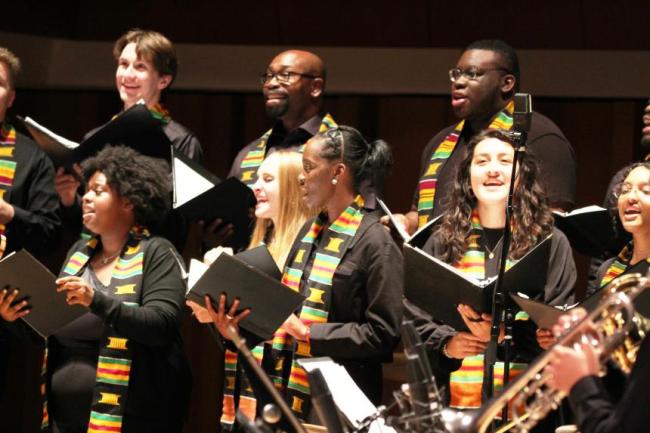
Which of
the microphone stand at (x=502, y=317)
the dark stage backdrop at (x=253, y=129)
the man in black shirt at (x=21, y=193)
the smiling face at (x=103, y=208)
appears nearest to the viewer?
the microphone stand at (x=502, y=317)

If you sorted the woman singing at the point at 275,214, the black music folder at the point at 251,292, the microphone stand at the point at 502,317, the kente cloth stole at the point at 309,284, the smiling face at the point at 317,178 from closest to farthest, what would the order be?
the microphone stand at the point at 502,317, the black music folder at the point at 251,292, the kente cloth stole at the point at 309,284, the smiling face at the point at 317,178, the woman singing at the point at 275,214

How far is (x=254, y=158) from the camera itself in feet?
16.4

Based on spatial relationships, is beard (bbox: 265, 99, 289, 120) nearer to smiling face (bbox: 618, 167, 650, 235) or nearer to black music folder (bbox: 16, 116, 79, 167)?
black music folder (bbox: 16, 116, 79, 167)

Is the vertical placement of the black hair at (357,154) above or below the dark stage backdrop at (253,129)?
below

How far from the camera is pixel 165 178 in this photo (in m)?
4.68

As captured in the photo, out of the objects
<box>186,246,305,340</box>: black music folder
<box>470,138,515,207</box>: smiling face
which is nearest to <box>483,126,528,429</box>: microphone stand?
<box>470,138,515,207</box>: smiling face

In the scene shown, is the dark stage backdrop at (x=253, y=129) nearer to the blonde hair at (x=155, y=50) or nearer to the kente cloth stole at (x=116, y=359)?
the blonde hair at (x=155, y=50)

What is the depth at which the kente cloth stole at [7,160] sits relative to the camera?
492cm

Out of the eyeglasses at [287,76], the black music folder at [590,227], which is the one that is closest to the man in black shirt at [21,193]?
the eyeglasses at [287,76]

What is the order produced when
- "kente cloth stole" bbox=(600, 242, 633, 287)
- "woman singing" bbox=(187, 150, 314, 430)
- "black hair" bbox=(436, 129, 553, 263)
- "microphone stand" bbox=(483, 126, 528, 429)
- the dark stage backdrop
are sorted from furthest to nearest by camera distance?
the dark stage backdrop
"woman singing" bbox=(187, 150, 314, 430)
"kente cloth stole" bbox=(600, 242, 633, 287)
"black hair" bbox=(436, 129, 553, 263)
"microphone stand" bbox=(483, 126, 528, 429)

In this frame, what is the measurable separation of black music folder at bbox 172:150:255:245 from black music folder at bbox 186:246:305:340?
0.66 metres

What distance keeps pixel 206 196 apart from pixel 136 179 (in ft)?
1.12

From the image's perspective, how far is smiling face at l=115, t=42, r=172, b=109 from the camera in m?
5.10

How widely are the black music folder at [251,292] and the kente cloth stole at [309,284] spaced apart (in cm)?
30
